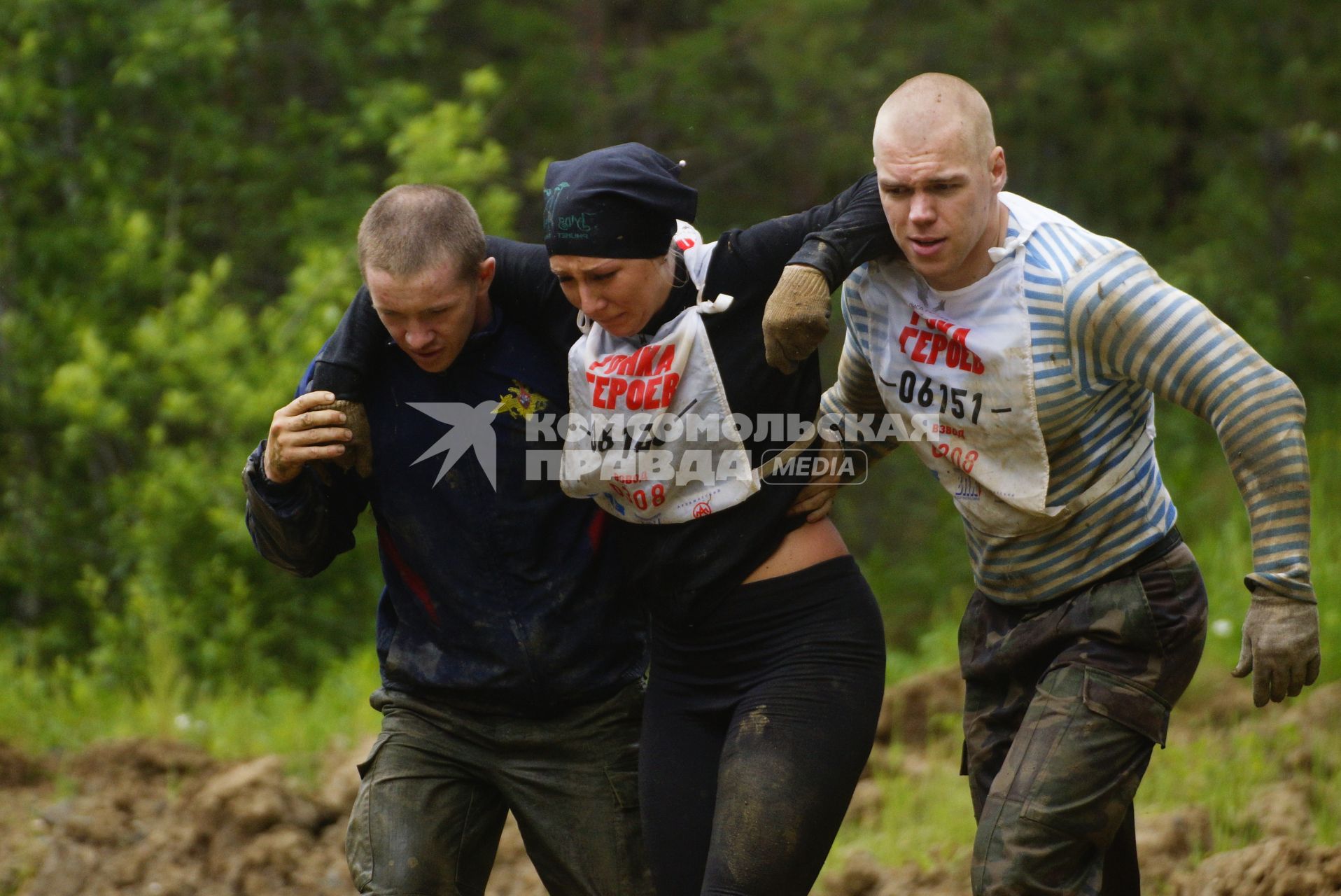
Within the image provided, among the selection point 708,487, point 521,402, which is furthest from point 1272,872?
point 521,402

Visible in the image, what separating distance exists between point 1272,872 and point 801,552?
5.81ft

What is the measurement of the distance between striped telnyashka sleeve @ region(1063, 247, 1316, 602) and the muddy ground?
187 cm

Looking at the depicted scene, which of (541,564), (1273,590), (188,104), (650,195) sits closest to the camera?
(1273,590)

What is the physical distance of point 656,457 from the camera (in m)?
3.24

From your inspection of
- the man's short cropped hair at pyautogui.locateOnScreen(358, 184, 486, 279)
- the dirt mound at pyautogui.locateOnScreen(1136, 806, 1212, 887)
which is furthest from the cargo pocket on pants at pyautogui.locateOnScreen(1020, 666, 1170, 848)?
the dirt mound at pyautogui.locateOnScreen(1136, 806, 1212, 887)

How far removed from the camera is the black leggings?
119 inches

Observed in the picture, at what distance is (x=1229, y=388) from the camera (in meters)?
2.78

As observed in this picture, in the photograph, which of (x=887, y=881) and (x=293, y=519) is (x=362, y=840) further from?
(x=887, y=881)

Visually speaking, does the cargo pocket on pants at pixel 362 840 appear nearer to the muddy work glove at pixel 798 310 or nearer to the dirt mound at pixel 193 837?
the muddy work glove at pixel 798 310

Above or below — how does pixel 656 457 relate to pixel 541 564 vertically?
Answer: above

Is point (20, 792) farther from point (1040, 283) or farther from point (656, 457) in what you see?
point (1040, 283)

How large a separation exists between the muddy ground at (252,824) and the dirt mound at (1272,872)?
51mm

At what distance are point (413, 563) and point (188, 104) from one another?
Result: 673cm

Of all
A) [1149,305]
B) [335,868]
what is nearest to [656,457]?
[1149,305]
